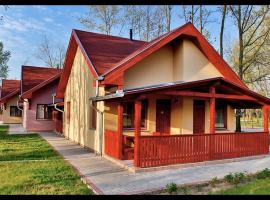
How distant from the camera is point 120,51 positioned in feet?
44.8

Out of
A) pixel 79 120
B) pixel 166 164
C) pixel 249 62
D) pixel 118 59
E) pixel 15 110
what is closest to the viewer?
pixel 166 164

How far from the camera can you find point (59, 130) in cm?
2112

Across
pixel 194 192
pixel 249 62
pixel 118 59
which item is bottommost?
pixel 194 192

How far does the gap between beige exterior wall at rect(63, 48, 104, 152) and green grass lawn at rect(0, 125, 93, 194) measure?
1.83m

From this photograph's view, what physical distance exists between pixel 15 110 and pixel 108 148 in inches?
1005

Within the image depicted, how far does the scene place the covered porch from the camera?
29.3 ft

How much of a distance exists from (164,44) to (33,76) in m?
18.2

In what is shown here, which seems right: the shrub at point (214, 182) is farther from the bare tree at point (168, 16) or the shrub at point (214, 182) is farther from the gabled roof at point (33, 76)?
the gabled roof at point (33, 76)

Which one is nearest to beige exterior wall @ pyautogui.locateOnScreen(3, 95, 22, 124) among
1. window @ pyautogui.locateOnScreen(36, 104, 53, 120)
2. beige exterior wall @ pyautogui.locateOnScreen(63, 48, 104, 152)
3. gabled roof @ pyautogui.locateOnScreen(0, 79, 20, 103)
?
gabled roof @ pyautogui.locateOnScreen(0, 79, 20, 103)

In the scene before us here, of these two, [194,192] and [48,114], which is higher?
[48,114]

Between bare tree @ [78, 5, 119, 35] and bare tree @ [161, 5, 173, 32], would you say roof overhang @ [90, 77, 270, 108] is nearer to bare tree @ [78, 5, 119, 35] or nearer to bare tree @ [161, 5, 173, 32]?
bare tree @ [161, 5, 173, 32]

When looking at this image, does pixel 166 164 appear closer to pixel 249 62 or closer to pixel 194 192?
pixel 194 192

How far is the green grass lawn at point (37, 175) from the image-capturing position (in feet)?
21.5
